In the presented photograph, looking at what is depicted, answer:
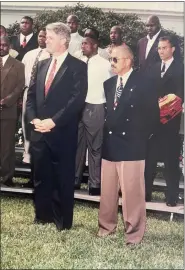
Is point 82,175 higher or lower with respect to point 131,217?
higher

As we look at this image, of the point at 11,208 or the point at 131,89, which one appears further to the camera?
the point at 11,208

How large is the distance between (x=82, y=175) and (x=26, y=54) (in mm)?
812

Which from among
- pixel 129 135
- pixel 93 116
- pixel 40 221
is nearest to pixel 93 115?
pixel 93 116

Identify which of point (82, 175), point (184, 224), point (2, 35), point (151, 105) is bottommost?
point (184, 224)

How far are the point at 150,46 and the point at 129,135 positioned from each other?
52 centimetres

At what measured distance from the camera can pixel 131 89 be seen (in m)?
2.94

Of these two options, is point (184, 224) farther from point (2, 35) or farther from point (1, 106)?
point (2, 35)

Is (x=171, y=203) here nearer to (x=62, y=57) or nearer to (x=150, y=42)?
(x=150, y=42)

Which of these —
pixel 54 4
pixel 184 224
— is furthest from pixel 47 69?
pixel 184 224

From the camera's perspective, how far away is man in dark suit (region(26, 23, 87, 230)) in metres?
3.03

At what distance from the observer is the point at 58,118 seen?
9.91ft

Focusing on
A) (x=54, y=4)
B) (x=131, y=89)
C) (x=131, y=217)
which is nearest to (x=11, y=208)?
(x=131, y=217)

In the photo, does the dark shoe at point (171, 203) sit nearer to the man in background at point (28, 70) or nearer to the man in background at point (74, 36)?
the man in background at point (28, 70)

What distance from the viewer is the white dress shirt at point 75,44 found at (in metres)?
3.03
